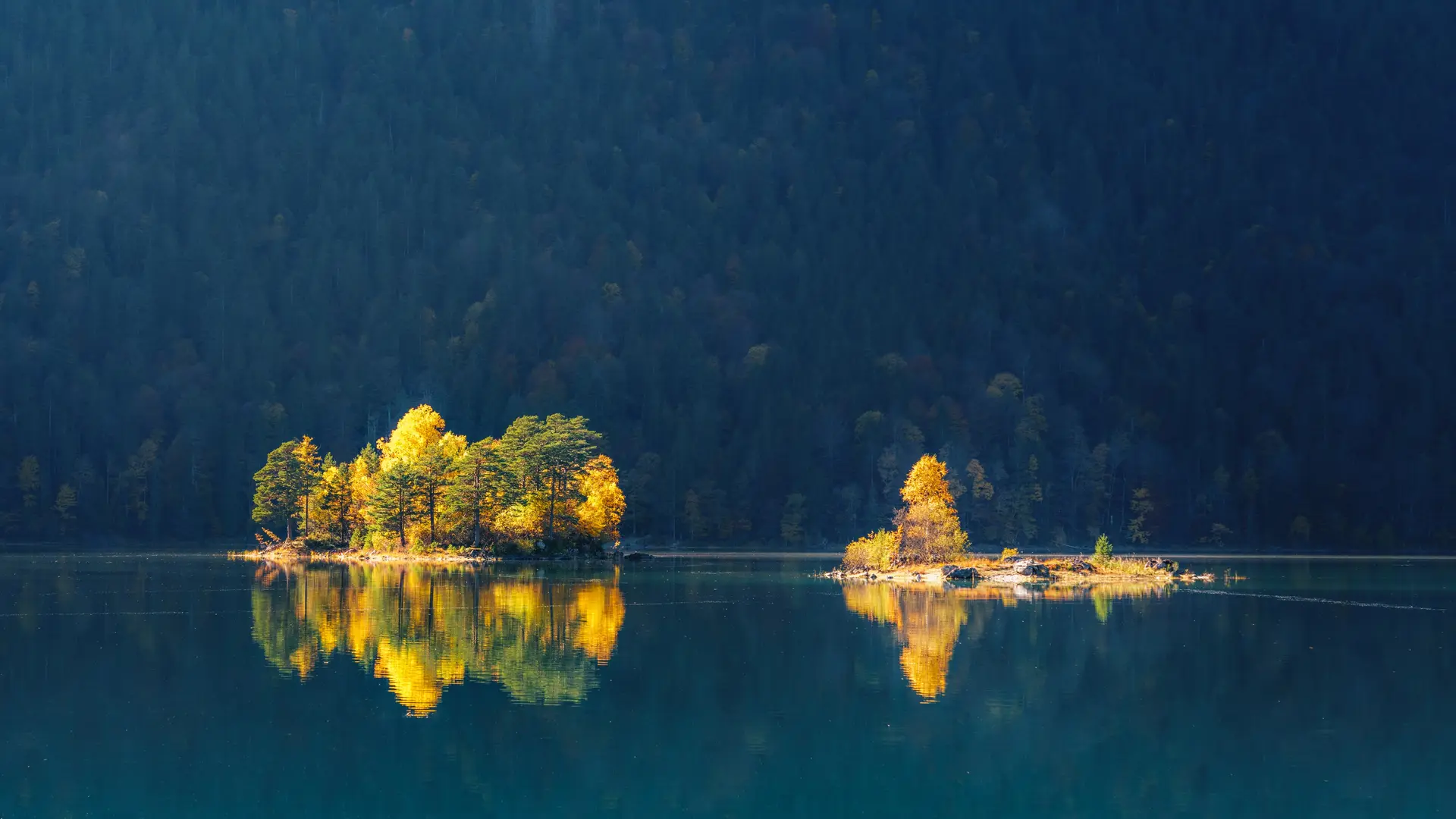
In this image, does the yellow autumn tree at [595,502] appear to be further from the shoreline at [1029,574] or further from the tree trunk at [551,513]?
the shoreline at [1029,574]

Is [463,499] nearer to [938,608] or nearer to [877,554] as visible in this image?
[877,554]

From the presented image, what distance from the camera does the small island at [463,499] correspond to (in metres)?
111

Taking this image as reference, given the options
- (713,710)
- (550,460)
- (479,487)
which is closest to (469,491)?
(479,487)

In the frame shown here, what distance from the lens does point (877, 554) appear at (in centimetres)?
9538

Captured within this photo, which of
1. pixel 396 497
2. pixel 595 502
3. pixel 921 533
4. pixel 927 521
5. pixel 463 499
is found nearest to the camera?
pixel 927 521

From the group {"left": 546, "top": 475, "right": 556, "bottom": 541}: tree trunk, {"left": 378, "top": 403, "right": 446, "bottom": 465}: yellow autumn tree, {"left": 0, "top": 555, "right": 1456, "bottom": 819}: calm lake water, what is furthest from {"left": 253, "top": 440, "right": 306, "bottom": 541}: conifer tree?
{"left": 0, "top": 555, "right": 1456, "bottom": 819}: calm lake water

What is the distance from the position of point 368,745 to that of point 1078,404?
174m

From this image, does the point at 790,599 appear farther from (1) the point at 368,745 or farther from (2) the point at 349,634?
(1) the point at 368,745

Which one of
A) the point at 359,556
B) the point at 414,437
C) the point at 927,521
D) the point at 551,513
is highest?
the point at 414,437

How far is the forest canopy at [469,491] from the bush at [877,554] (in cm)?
2244

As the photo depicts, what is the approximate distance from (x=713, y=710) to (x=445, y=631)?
1771 cm

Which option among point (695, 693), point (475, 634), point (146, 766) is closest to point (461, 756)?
point (146, 766)

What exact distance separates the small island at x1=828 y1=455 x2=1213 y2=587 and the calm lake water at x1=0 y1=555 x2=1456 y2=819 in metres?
23.5

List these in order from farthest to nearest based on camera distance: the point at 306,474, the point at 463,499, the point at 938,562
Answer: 1. the point at 306,474
2. the point at 463,499
3. the point at 938,562
